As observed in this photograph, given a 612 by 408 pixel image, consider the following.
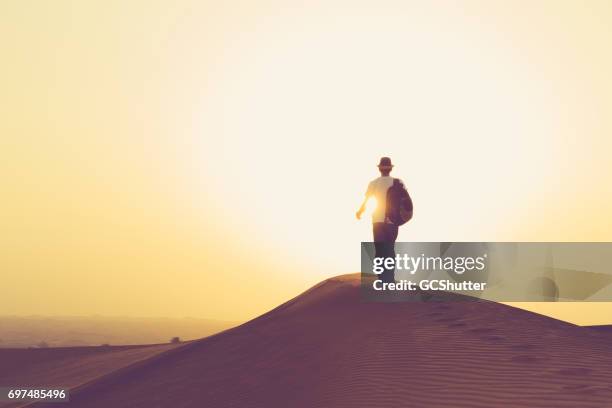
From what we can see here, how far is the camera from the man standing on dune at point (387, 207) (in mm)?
13383

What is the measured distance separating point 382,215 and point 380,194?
0.40m

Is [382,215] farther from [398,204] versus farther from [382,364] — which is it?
[382,364]

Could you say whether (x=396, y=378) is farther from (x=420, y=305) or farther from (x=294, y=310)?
(x=294, y=310)

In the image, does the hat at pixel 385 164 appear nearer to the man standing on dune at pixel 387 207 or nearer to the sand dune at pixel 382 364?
the man standing on dune at pixel 387 207

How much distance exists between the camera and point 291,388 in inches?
356

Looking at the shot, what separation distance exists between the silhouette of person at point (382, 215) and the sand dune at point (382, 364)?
112cm

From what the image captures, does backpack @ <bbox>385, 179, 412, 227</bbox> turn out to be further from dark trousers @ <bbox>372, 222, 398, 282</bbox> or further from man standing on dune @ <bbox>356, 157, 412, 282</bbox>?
dark trousers @ <bbox>372, 222, 398, 282</bbox>

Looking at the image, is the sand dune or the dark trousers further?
the dark trousers

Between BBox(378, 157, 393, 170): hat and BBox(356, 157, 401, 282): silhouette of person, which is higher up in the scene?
BBox(378, 157, 393, 170): hat

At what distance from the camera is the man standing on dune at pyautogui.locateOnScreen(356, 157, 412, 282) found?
13.4 m

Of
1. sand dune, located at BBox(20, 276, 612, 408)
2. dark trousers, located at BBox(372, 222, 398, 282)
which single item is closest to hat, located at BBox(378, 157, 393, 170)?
dark trousers, located at BBox(372, 222, 398, 282)

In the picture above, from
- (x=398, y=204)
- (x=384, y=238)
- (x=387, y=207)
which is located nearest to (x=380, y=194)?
(x=387, y=207)

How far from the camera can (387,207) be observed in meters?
13.4

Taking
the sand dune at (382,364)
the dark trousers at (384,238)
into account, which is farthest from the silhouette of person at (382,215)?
the sand dune at (382,364)
